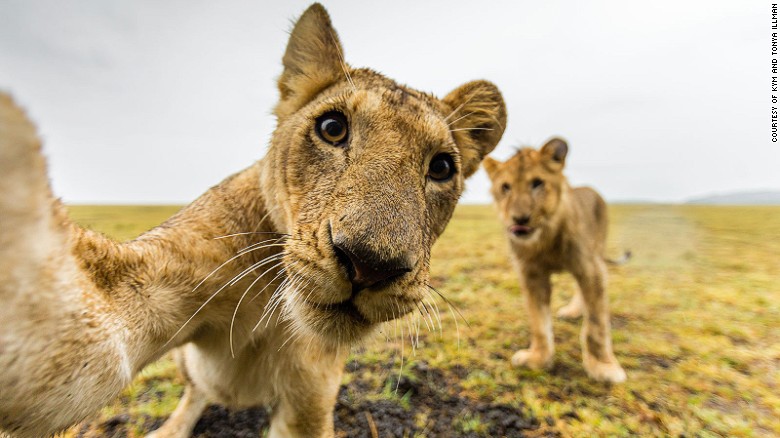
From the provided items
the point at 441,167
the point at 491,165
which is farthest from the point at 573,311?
the point at 441,167

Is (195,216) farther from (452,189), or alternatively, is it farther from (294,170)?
(452,189)

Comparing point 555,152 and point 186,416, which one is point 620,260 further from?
point 186,416

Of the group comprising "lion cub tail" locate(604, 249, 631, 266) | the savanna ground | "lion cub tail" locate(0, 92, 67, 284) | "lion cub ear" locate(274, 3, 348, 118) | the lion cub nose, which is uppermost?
"lion cub ear" locate(274, 3, 348, 118)

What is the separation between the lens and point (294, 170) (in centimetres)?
212

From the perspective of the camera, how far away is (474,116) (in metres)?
2.94

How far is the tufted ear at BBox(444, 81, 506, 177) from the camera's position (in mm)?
2873

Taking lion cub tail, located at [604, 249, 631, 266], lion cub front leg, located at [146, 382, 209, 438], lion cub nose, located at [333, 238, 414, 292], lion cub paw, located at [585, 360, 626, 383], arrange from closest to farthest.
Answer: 1. lion cub nose, located at [333, 238, 414, 292]
2. lion cub front leg, located at [146, 382, 209, 438]
3. lion cub paw, located at [585, 360, 626, 383]
4. lion cub tail, located at [604, 249, 631, 266]

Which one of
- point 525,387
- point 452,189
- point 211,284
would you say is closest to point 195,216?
point 211,284

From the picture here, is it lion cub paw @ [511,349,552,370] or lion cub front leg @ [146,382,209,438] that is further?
lion cub paw @ [511,349,552,370]

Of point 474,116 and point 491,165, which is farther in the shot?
point 491,165

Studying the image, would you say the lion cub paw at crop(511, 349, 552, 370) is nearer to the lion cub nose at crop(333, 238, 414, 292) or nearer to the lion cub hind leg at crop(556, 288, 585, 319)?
the lion cub hind leg at crop(556, 288, 585, 319)

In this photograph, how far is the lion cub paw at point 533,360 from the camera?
14.2 ft

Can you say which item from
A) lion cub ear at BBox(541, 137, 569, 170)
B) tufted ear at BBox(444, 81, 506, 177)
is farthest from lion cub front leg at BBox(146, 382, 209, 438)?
lion cub ear at BBox(541, 137, 569, 170)

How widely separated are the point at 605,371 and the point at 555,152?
239 centimetres
